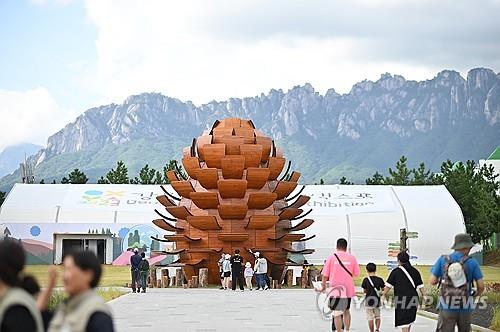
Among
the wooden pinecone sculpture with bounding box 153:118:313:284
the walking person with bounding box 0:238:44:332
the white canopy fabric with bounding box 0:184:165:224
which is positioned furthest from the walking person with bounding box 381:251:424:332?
the white canopy fabric with bounding box 0:184:165:224

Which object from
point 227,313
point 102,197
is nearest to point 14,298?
point 227,313

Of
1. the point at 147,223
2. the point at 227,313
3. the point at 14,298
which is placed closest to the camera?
the point at 14,298

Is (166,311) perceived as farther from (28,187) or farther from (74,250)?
(28,187)

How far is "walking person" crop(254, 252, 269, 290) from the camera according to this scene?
1195 inches

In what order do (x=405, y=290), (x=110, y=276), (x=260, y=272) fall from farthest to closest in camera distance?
(x=110, y=276)
(x=260, y=272)
(x=405, y=290)

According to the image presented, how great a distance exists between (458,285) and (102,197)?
4661 cm

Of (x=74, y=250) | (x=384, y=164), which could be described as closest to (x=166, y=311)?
(x=74, y=250)

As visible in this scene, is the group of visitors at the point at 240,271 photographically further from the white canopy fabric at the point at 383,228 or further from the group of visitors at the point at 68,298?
the group of visitors at the point at 68,298

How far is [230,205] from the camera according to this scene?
31.1 m

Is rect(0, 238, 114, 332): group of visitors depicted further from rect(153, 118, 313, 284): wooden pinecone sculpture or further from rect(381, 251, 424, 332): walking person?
rect(153, 118, 313, 284): wooden pinecone sculpture

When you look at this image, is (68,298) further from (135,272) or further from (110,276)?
(110,276)

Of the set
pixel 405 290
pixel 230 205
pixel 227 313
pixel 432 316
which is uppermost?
pixel 230 205

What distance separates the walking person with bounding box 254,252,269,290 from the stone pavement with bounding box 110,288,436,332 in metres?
1.83

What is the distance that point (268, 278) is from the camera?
1246 inches
